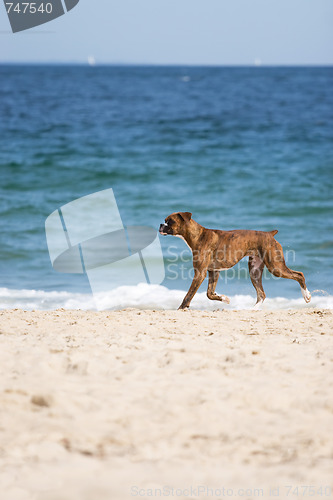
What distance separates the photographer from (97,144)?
76.7ft

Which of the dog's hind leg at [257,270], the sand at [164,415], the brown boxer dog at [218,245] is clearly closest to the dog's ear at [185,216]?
the brown boxer dog at [218,245]

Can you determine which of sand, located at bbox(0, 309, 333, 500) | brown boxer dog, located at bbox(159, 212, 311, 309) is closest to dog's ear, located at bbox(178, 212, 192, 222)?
brown boxer dog, located at bbox(159, 212, 311, 309)

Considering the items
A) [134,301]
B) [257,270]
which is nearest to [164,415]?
[257,270]

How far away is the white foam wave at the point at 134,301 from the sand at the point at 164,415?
3.11 metres

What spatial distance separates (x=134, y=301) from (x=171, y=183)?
9.73m

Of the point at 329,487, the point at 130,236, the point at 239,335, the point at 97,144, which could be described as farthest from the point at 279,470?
the point at 97,144

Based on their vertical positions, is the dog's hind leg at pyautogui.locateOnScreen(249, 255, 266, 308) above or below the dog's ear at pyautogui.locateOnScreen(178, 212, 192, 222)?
below

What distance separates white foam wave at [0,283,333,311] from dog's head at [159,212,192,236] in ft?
6.62

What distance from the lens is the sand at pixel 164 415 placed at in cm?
340

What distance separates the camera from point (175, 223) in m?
6.86

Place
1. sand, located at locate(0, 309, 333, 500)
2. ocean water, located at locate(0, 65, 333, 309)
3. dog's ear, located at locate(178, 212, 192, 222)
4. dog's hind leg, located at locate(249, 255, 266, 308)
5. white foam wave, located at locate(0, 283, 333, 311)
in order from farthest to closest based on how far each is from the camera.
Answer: ocean water, located at locate(0, 65, 333, 309)
white foam wave, located at locate(0, 283, 333, 311)
dog's hind leg, located at locate(249, 255, 266, 308)
dog's ear, located at locate(178, 212, 192, 222)
sand, located at locate(0, 309, 333, 500)

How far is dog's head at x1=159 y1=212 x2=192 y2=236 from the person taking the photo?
22.5 feet

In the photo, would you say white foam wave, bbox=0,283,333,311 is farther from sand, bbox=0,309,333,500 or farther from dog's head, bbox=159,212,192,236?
sand, bbox=0,309,333,500

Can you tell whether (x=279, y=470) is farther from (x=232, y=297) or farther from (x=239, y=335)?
(x=232, y=297)
